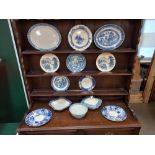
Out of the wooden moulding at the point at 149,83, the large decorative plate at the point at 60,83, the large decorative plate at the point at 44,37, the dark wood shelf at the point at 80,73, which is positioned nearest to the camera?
the large decorative plate at the point at 44,37

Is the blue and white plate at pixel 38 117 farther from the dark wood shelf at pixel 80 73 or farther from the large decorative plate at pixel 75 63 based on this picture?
the large decorative plate at pixel 75 63

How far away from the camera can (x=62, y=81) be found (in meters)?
1.50

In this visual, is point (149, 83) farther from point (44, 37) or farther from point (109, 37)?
point (44, 37)

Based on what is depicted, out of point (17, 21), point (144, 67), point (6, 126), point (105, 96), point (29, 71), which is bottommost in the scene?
point (6, 126)

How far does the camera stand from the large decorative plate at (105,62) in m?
1.40

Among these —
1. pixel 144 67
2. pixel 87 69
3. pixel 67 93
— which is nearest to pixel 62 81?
pixel 67 93

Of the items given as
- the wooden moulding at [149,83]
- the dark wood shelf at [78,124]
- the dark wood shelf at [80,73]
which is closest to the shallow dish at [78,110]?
the dark wood shelf at [78,124]

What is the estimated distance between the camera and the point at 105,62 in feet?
4.62

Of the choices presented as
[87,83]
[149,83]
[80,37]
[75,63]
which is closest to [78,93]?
[87,83]

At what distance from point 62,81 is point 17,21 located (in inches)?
25.1

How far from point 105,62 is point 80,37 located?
1.04 feet

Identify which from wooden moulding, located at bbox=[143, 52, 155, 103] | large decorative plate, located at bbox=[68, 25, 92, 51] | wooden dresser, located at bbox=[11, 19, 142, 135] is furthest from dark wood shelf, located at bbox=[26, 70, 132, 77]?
wooden moulding, located at bbox=[143, 52, 155, 103]

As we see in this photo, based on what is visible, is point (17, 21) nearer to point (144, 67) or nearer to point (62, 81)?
point (62, 81)

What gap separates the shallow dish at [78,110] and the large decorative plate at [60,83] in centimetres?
19
